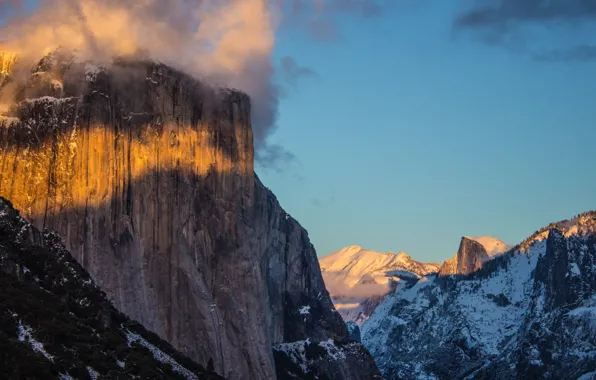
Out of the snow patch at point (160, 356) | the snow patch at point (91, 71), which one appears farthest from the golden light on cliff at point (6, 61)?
the snow patch at point (160, 356)

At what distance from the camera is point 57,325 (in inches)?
4601

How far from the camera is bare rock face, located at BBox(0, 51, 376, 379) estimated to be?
17438cm

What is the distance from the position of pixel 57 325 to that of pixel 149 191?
66860 mm

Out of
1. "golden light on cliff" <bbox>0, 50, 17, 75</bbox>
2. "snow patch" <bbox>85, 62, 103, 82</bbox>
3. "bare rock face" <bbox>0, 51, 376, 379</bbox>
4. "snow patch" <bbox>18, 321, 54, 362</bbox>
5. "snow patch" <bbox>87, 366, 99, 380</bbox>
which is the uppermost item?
"golden light on cliff" <bbox>0, 50, 17, 75</bbox>

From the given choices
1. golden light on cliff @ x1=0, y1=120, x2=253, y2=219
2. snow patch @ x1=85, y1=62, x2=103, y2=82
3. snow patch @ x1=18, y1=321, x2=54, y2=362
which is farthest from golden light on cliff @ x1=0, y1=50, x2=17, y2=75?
snow patch @ x1=18, y1=321, x2=54, y2=362

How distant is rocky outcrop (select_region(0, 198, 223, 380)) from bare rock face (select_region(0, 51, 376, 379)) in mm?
18137

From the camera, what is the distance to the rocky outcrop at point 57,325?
107 meters

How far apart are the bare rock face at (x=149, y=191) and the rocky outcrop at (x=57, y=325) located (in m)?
18.1

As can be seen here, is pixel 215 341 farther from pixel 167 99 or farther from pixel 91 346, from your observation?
pixel 91 346

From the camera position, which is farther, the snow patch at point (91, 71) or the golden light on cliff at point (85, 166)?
the snow patch at point (91, 71)

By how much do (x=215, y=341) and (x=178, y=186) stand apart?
23.2 m

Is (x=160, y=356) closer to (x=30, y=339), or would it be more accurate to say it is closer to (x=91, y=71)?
(x=30, y=339)

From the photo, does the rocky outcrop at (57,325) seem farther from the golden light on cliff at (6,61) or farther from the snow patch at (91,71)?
the golden light on cliff at (6,61)

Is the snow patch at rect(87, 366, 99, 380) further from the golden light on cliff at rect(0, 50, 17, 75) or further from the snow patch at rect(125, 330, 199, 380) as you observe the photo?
the golden light on cliff at rect(0, 50, 17, 75)
